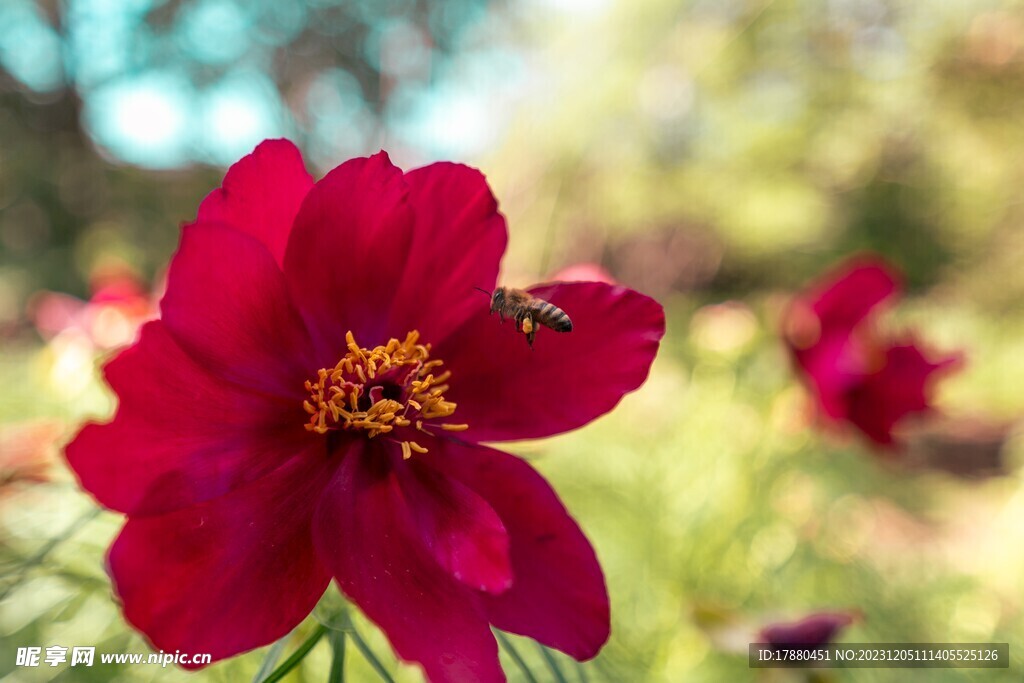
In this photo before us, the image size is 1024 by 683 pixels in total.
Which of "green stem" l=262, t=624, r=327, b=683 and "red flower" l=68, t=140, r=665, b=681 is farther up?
"red flower" l=68, t=140, r=665, b=681

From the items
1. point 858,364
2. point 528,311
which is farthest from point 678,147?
point 528,311

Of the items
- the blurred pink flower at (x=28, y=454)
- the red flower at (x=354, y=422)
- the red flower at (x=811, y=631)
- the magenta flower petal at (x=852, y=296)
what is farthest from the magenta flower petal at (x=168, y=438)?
the magenta flower petal at (x=852, y=296)

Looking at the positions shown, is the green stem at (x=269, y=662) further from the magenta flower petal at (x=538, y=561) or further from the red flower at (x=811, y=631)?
the red flower at (x=811, y=631)

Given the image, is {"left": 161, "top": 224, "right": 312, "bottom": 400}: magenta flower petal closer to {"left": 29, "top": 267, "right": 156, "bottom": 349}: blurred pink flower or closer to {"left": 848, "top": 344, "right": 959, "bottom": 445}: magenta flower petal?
{"left": 29, "top": 267, "right": 156, "bottom": 349}: blurred pink flower

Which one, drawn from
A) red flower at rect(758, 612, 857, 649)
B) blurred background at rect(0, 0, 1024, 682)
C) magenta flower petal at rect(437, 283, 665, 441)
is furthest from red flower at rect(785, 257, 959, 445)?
blurred background at rect(0, 0, 1024, 682)

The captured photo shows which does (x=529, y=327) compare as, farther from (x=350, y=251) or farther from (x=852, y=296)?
(x=852, y=296)

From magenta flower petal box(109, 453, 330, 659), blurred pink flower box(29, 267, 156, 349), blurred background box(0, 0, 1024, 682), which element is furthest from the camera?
blurred background box(0, 0, 1024, 682)

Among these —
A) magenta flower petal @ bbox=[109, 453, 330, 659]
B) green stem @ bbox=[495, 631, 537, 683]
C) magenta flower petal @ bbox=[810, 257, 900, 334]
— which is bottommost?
green stem @ bbox=[495, 631, 537, 683]
